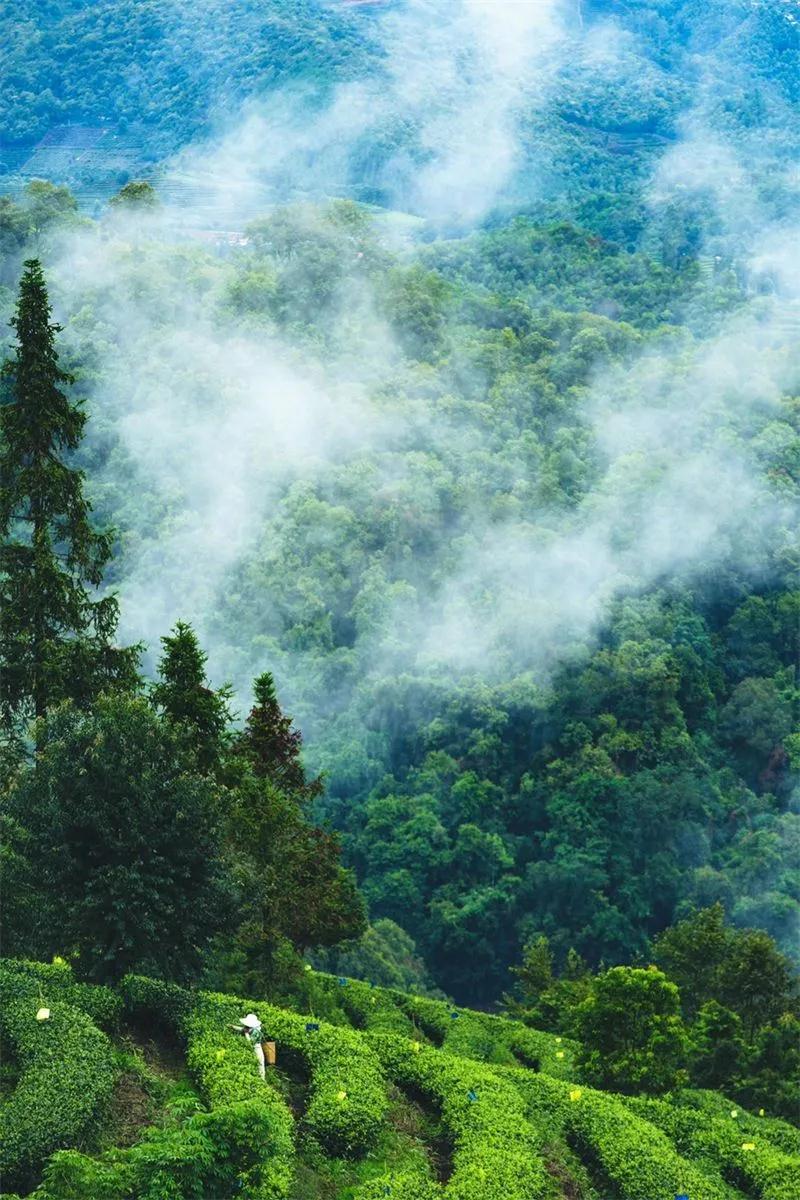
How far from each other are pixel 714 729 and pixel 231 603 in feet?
67.7

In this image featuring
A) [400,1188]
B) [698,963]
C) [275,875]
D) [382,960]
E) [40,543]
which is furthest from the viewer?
[382,960]

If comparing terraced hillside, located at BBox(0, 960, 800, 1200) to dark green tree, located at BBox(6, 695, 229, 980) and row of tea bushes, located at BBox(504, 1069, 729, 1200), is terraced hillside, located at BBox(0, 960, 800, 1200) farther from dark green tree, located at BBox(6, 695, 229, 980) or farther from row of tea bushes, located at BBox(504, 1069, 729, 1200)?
dark green tree, located at BBox(6, 695, 229, 980)

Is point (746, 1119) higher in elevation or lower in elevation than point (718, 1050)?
lower

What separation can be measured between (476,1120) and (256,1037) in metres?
2.78

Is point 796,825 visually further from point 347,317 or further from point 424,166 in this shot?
point 424,166

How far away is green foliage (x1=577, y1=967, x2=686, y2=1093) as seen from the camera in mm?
22359

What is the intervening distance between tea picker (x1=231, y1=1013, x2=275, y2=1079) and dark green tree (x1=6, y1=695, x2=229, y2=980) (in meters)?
1.24

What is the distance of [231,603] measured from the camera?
63.0m

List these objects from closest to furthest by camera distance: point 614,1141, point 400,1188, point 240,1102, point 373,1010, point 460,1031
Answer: point 240,1102, point 400,1188, point 614,1141, point 373,1010, point 460,1031

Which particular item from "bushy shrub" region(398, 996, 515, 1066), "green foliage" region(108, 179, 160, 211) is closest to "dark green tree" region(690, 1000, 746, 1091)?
"bushy shrub" region(398, 996, 515, 1066)

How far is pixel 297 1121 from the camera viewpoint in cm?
1700

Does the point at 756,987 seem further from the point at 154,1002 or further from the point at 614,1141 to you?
the point at 154,1002

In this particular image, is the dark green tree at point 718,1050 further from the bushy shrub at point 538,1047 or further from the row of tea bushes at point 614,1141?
the row of tea bushes at point 614,1141

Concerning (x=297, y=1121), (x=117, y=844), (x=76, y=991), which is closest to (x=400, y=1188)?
(x=297, y=1121)
